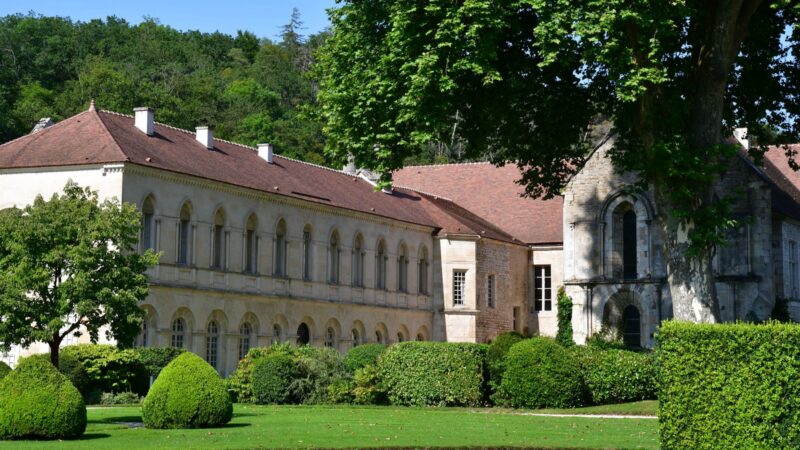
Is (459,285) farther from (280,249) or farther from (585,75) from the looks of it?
(585,75)

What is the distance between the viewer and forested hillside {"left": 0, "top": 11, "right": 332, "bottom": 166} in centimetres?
8862

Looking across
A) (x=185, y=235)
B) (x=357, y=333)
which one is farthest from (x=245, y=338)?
(x=357, y=333)

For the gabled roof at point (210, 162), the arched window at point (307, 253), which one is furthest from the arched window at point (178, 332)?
the arched window at point (307, 253)

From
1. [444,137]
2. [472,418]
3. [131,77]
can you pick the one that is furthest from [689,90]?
[131,77]

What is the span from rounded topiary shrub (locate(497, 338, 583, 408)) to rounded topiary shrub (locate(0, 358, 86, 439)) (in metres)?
14.3

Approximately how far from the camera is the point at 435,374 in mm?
36625

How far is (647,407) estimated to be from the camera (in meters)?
34.0

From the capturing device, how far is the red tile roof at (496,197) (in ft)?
218

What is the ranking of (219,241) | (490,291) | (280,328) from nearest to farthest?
(219,241)
(280,328)
(490,291)

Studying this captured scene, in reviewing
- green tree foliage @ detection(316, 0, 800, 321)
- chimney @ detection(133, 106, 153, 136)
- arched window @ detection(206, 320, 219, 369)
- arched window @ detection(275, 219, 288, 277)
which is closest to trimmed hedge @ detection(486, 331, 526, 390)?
green tree foliage @ detection(316, 0, 800, 321)

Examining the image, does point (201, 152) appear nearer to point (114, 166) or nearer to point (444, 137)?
point (114, 166)

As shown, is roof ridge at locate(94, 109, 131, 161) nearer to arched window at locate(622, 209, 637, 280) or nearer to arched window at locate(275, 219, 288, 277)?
arched window at locate(275, 219, 288, 277)

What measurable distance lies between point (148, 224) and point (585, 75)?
67.7ft

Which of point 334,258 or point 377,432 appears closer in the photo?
point 377,432
